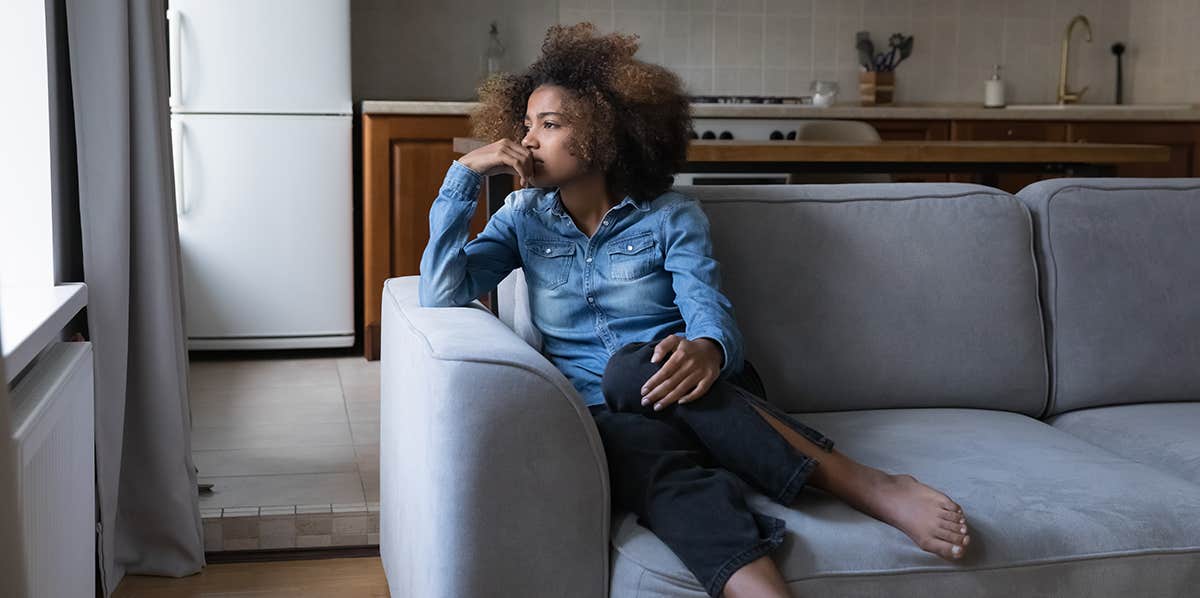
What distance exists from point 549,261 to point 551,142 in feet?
0.60

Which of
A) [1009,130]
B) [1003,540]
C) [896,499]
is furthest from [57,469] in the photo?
[1009,130]

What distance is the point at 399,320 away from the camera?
181 cm

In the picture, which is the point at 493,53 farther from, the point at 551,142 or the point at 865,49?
the point at 551,142

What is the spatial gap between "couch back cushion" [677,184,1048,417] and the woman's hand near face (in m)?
0.30

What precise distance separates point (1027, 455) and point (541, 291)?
76cm

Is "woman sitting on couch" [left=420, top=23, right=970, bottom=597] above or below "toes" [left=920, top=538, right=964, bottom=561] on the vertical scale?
above

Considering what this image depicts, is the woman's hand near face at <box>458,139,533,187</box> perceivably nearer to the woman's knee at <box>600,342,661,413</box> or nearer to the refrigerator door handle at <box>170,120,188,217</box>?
the woman's knee at <box>600,342,661,413</box>

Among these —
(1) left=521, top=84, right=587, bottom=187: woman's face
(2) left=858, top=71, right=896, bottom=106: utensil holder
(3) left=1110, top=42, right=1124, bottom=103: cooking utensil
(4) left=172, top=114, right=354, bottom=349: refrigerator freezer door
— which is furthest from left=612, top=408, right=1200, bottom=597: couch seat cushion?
(3) left=1110, top=42, right=1124, bottom=103: cooking utensil

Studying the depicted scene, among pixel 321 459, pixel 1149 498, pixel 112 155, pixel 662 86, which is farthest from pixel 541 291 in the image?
pixel 321 459

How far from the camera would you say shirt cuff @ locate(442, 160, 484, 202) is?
1.90m

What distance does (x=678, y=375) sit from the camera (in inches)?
63.7

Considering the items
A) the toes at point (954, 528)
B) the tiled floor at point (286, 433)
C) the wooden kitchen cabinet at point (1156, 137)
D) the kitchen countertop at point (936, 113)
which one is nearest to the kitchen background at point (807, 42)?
the wooden kitchen cabinet at point (1156, 137)

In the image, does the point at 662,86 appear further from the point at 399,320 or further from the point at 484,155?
the point at 399,320

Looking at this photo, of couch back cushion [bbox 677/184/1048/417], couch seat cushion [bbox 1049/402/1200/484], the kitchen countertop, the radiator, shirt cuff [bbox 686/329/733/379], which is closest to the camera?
the radiator
